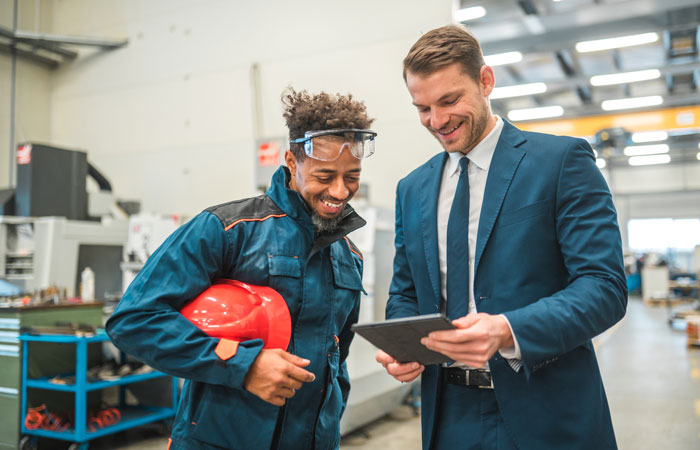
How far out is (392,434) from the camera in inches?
168

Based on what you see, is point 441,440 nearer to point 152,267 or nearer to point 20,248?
point 152,267

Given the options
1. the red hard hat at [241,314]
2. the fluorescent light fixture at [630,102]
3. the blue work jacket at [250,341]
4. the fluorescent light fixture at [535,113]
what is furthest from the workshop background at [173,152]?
the fluorescent light fixture at [535,113]

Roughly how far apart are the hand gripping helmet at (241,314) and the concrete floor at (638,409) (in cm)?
300

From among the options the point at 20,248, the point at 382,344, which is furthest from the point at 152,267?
the point at 20,248

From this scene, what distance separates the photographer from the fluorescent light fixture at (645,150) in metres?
16.8

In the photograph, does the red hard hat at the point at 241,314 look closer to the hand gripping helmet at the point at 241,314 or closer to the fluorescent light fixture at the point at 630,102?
the hand gripping helmet at the point at 241,314

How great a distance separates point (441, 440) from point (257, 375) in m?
0.50

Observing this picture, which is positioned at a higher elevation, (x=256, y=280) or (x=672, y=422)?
(x=256, y=280)

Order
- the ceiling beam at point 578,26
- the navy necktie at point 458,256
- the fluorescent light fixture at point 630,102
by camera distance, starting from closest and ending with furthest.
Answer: the navy necktie at point 458,256
the ceiling beam at point 578,26
the fluorescent light fixture at point 630,102

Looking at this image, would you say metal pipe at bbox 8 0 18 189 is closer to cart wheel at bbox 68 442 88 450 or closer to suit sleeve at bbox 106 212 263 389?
cart wheel at bbox 68 442 88 450

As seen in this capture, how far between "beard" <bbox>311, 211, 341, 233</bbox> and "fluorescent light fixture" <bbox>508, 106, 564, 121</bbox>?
11913 mm

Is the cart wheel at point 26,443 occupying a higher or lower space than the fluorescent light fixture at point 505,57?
lower

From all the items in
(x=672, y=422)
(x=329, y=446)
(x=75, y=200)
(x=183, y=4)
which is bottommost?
(x=672, y=422)

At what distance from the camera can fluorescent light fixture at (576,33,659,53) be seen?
8.30 metres
